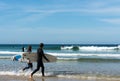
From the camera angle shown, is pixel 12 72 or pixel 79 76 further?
pixel 12 72

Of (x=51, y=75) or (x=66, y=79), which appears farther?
(x=51, y=75)

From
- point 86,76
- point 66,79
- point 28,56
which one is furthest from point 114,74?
point 28,56

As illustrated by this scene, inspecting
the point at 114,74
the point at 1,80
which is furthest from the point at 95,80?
the point at 1,80

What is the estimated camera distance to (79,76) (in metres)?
20.0

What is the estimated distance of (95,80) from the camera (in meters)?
18.6

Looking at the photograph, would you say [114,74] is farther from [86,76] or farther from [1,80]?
[1,80]

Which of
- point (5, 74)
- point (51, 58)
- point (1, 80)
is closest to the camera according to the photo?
point (1, 80)

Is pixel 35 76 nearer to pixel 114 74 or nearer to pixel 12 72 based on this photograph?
pixel 12 72

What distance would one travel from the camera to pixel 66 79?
19.1 metres

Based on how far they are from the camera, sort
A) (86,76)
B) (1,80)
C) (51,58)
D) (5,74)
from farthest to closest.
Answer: (51,58), (5,74), (86,76), (1,80)

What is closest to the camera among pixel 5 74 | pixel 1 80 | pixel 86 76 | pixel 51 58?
pixel 1 80

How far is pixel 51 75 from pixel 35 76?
3.00 ft

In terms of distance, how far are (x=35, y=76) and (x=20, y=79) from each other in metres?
1.42

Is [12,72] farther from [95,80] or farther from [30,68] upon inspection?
[95,80]
